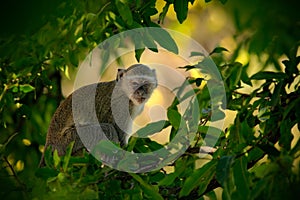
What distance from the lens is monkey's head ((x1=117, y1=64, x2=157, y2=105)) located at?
374 centimetres

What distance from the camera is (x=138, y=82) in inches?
151

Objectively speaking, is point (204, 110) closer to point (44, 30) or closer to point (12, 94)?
point (44, 30)

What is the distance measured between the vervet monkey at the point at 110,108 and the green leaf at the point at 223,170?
208cm

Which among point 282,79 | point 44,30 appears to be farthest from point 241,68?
point 44,30

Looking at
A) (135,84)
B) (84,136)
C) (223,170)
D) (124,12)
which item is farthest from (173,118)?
(135,84)

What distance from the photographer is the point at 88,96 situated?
373cm

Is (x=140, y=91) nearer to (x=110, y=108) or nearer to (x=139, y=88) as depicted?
(x=139, y=88)

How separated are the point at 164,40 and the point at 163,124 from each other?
1.43ft

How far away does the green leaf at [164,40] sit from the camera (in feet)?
8.28

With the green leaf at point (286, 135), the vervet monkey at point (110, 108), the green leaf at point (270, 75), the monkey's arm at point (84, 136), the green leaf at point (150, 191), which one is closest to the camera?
the green leaf at point (286, 135)

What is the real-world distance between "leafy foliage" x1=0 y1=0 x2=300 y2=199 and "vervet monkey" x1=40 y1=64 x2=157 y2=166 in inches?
10.0

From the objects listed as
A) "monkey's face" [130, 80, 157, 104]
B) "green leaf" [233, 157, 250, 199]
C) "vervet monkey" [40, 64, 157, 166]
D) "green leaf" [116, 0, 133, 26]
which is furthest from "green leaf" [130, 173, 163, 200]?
"monkey's face" [130, 80, 157, 104]

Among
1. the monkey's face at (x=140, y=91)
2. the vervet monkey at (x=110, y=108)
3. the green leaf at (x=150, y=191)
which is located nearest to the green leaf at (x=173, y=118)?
the green leaf at (x=150, y=191)

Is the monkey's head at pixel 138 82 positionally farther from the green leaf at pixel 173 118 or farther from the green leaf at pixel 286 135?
the green leaf at pixel 286 135
